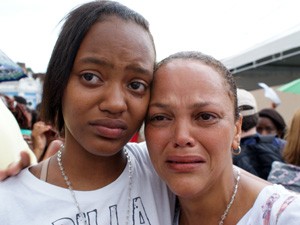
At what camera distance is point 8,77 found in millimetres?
2781

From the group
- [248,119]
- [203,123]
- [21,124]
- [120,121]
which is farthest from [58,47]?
[21,124]

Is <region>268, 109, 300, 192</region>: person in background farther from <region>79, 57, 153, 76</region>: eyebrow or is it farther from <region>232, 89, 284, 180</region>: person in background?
<region>79, 57, 153, 76</region>: eyebrow

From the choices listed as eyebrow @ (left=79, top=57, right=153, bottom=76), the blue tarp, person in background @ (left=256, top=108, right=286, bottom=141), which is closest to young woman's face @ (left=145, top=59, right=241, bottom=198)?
eyebrow @ (left=79, top=57, right=153, bottom=76)

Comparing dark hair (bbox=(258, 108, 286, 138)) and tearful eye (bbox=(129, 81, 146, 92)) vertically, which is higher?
tearful eye (bbox=(129, 81, 146, 92))

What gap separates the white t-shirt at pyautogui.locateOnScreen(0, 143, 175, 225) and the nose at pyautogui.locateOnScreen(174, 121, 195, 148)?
0.29 m

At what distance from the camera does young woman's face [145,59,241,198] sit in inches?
54.9

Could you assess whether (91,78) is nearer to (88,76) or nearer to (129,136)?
(88,76)

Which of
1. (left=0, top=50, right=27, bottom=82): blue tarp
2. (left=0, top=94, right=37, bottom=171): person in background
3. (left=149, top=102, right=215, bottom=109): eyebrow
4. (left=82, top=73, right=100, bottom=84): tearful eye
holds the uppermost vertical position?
(left=82, top=73, right=100, bottom=84): tearful eye

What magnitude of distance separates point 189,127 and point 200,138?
5 cm

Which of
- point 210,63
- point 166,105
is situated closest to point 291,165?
point 210,63

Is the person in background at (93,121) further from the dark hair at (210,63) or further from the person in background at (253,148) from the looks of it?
the person in background at (253,148)

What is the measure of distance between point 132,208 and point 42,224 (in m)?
0.33

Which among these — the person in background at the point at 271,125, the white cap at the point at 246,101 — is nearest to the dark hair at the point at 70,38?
the white cap at the point at 246,101

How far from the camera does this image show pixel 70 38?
1.41 m
